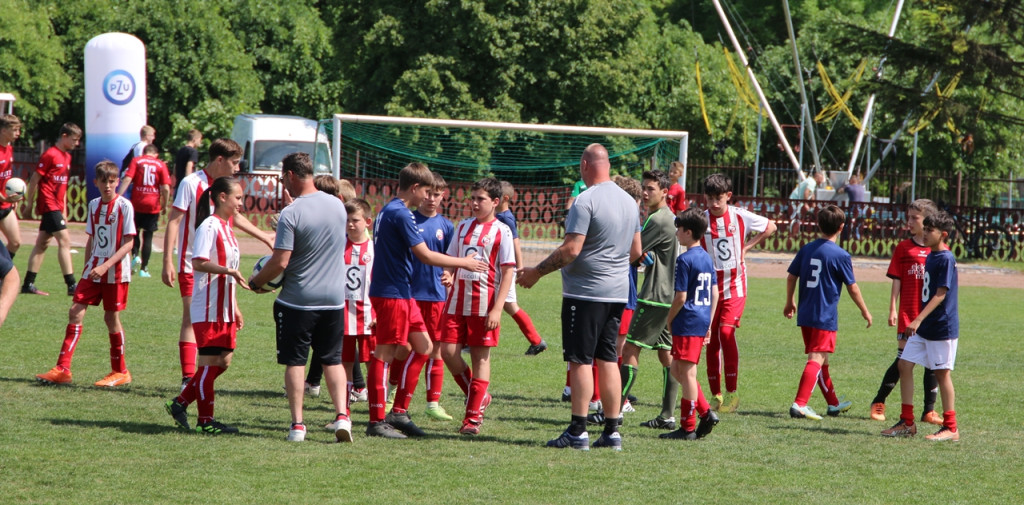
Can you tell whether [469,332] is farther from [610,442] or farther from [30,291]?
[30,291]

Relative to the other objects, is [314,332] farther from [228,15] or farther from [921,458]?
[228,15]

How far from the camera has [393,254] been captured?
6.78 meters

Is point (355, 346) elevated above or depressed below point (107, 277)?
below

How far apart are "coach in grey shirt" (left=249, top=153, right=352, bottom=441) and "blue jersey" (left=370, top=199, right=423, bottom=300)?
0.34 meters

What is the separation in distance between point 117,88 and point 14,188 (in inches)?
334

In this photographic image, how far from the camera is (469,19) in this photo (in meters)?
30.6

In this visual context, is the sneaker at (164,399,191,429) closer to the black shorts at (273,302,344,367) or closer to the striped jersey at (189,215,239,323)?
the striped jersey at (189,215,239,323)

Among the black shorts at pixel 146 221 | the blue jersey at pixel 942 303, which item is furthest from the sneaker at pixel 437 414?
the black shorts at pixel 146 221

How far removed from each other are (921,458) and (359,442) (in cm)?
362

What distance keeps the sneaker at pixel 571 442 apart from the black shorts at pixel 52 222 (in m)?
8.44

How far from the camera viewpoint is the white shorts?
7352 mm

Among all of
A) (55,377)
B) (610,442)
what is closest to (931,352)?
(610,442)

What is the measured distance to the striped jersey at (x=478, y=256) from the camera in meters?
7.14

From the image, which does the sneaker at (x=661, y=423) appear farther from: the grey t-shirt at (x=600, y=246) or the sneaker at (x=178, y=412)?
the sneaker at (x=178, y=412)
